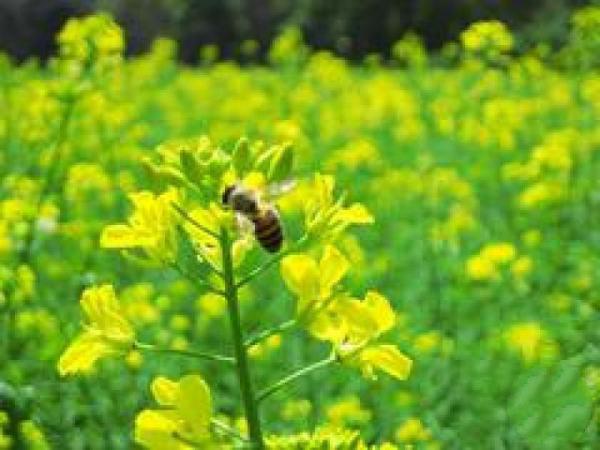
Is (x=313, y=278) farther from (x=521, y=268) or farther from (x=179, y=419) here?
(x=521, y=268)

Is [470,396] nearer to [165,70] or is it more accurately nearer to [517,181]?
[517,181]

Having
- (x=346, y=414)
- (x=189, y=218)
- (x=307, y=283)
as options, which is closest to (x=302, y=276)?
(x=307, y=283)

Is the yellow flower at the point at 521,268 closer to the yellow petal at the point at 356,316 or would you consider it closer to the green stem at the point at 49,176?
the green stem at the point at 49,176

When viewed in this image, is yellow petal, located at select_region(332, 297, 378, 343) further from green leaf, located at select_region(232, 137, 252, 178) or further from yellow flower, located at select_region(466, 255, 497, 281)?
yellow flower, located at select_region(466, 255, 497, 281)

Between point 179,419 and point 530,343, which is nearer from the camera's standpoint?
point 179,419

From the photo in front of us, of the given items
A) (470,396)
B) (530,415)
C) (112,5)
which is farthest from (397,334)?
(112,5)

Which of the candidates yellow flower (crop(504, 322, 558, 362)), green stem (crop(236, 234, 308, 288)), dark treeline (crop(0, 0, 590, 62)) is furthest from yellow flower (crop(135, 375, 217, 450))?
dark treeline (crop(0, 0, 590, 62))
